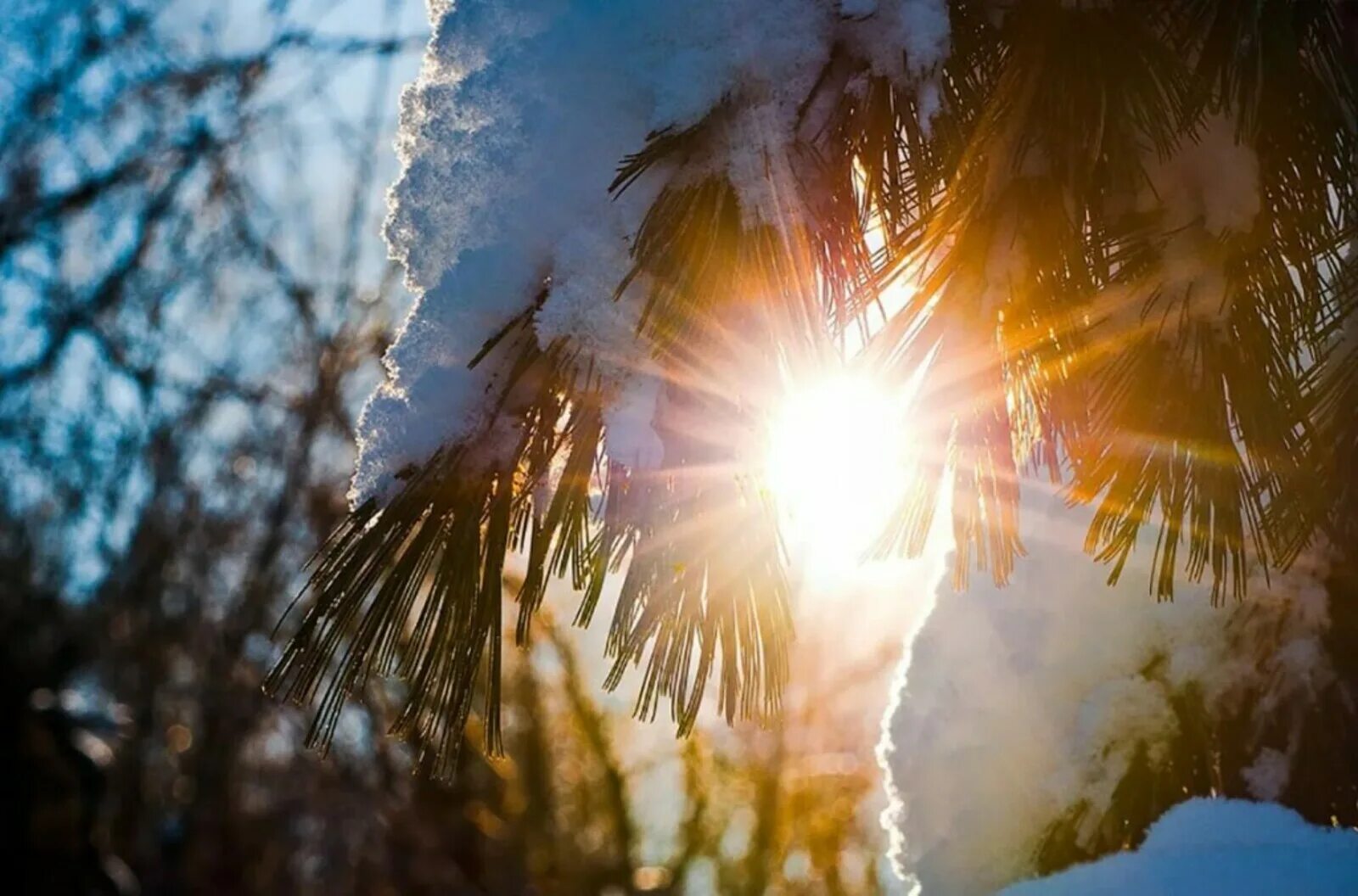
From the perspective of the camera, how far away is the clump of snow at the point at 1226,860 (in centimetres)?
88

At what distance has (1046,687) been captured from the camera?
1.55m

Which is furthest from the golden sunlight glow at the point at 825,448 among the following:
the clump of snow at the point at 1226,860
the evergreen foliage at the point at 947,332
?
the clump of snow at the point at 1226,860

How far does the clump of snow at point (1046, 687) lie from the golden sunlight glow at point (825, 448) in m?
0.63

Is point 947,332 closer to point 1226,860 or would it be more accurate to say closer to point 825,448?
point 825,448

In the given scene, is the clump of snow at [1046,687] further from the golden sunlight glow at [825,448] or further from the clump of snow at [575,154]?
the clump of snow at [575,154]

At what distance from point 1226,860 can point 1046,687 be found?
64cm

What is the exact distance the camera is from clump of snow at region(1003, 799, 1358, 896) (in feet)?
2.89

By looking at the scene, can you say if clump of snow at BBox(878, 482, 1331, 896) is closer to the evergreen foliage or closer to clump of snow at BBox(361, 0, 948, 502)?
the evergreen foliage

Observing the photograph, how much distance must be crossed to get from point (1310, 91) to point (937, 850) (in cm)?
114

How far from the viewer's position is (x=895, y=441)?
0.94 m

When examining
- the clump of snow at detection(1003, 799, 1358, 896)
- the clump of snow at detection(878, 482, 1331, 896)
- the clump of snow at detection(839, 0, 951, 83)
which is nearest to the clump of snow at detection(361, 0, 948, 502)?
the clump of snow at detection(839, 0, 951, 83)

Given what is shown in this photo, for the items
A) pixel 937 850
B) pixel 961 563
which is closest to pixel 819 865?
pixel 937 850

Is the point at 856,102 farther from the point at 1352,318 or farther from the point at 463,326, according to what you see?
the point at 1352,318

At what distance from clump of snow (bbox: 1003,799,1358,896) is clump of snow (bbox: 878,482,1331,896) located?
437 mm
